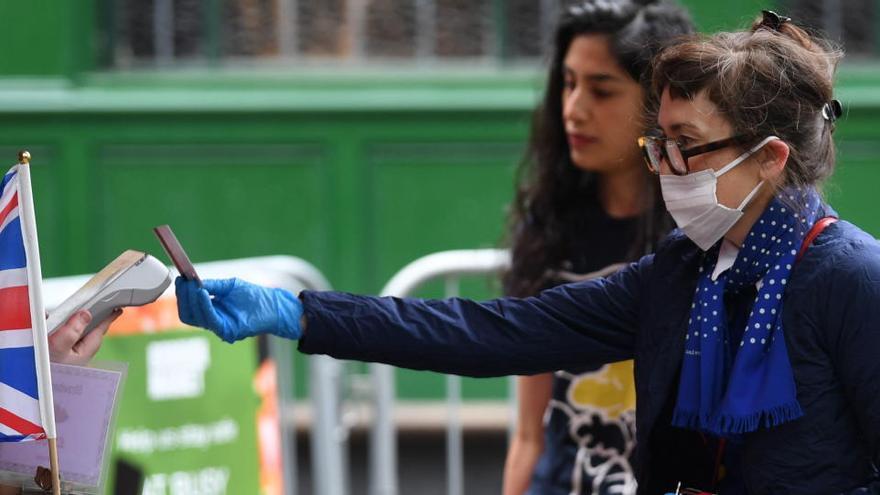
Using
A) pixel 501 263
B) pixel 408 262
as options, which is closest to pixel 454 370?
pixel 501 263

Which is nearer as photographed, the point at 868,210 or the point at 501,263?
the point at 501,263

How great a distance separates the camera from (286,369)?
467 centimetres

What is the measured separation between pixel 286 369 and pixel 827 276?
257 cm

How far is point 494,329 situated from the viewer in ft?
9.01

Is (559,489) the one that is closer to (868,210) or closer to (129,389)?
(129,389)

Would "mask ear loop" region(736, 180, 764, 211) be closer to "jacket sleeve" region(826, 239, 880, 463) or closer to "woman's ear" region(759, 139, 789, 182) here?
"woman's ear" region(759, 139, 789, 182)

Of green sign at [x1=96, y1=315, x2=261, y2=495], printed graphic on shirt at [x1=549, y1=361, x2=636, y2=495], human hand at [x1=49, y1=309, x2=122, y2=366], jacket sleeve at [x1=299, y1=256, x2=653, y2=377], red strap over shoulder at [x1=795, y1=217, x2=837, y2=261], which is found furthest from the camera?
green sign at [x1=96, y1=315, x2=261, y2=495]

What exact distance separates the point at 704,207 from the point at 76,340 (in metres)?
1.09

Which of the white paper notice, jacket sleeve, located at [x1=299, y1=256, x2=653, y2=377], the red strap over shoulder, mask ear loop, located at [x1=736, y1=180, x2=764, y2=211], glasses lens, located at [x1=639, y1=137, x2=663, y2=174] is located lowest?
the white paper notice

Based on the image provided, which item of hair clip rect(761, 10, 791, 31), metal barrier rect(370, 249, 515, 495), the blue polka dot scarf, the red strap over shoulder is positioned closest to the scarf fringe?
the blue polka dot scarf

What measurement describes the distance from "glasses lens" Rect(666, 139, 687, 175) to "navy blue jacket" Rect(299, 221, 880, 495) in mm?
162

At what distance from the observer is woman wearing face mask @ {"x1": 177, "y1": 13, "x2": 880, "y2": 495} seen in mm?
2350

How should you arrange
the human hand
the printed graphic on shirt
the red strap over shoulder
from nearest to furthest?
the red strap over shoulder
the human hand
the printed graphic on shirt

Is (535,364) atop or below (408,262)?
atop
